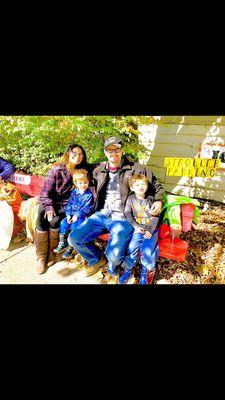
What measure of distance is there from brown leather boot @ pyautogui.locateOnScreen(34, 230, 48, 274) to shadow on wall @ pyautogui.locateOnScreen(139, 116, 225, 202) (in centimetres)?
163

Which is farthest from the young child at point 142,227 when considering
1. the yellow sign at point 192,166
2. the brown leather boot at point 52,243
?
the brown leather boot at point 52,243

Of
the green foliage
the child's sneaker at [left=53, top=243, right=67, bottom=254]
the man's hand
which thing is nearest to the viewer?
the man's hand

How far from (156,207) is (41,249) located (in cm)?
140

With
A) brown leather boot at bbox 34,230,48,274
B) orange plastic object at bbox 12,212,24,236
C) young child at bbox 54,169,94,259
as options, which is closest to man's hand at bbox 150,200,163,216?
young child at bbox 54,169,94,259

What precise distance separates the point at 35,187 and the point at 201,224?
7.34 feet

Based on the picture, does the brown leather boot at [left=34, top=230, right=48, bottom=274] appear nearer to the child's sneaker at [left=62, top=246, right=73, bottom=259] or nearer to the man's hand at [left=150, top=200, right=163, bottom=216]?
the child's sneaker at [left=62, top=246, right=73, bottom=259]

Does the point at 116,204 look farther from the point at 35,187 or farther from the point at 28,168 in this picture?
the point at 28,168

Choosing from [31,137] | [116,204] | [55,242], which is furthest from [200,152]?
[31,137]

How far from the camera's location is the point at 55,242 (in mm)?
3082

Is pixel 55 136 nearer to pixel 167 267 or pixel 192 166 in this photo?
pixel 192 166

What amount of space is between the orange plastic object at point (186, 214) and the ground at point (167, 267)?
1.76ft

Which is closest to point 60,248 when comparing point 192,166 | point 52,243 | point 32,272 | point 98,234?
point 52,243

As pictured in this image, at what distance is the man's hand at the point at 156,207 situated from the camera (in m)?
2.61

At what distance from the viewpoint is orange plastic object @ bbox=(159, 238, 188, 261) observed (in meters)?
2.68
